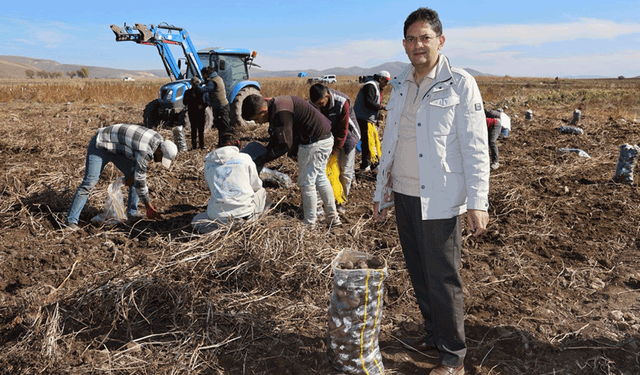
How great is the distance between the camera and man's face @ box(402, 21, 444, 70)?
206 cm

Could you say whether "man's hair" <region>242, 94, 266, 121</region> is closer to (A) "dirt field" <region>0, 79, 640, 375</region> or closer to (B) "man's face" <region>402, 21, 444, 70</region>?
(A) "dirt field" <region>0, 79, 640, 375</region>

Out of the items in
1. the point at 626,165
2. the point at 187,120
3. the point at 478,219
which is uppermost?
the point at 478,219

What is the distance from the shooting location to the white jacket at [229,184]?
12.5 ft

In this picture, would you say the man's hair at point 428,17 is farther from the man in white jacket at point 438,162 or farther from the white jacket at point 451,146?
the white jacket at point 451,146

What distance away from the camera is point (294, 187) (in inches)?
242

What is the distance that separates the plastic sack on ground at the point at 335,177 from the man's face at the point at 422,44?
3029 mm

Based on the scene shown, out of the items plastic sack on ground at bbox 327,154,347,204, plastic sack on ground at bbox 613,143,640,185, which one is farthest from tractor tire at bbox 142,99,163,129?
plastic sack on ground at bbox 613,143,640,185

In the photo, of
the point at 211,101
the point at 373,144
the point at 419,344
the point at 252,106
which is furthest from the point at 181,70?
the point at 419,344

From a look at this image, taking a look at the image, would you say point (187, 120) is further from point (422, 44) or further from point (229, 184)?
point (422, 44)

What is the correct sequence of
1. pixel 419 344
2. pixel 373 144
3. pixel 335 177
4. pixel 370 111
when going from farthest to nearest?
1. pixel 373 144
2. pixel 370 111
3. pixel 335 177
4. pixel 419 344

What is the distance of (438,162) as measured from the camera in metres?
2.12

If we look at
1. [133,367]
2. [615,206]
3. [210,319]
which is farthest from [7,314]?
[615,206]

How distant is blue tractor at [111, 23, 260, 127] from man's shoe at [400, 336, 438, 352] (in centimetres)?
757

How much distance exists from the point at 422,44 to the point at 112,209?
3839 mm
